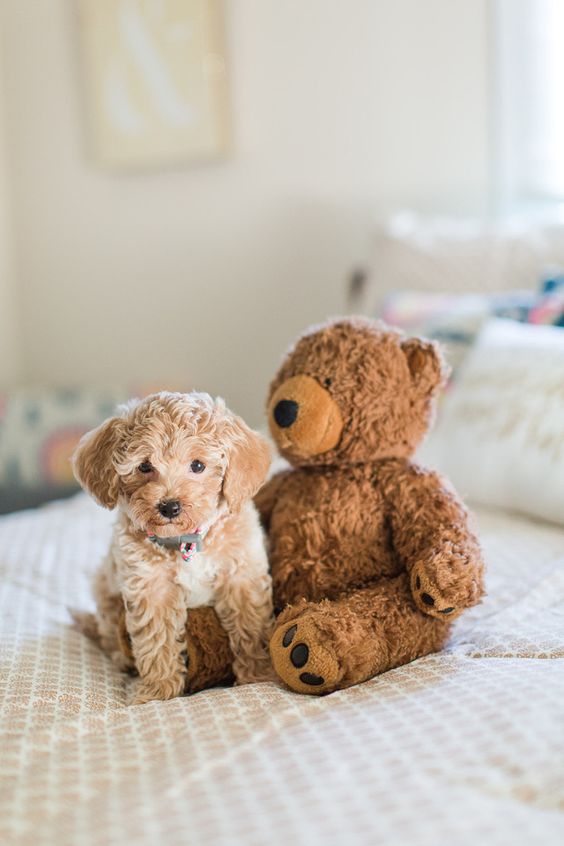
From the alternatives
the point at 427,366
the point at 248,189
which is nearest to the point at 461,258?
the point at 248,189

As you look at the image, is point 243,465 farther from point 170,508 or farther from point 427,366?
point 427,366

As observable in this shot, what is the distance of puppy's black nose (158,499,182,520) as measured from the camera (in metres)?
0.84

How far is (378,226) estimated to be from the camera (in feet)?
7.32

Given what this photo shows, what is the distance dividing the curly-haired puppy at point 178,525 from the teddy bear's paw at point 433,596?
0.17m

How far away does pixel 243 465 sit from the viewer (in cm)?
89

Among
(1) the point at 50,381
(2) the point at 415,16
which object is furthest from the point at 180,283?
(2) the point at 415,16

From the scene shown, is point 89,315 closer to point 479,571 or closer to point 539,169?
point 539,169

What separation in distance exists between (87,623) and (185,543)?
300 mm

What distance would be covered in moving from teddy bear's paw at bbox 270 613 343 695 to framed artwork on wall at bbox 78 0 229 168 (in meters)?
1.95

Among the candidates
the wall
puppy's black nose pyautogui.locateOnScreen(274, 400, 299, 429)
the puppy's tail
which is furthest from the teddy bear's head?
the wall

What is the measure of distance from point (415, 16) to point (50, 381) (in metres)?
1.77

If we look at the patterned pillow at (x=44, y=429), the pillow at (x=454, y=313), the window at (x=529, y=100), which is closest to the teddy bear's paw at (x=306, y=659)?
the pillow at (x=454, y=313)

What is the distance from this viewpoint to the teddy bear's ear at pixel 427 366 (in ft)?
3.51

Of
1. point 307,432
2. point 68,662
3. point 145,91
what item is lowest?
point 68,662
